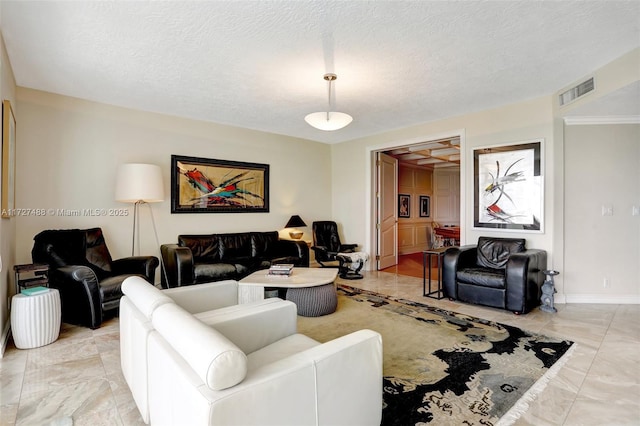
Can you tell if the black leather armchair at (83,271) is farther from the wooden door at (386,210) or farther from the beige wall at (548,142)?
the beige wall at (548,142)

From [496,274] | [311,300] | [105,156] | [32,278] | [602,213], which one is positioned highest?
[105,156]

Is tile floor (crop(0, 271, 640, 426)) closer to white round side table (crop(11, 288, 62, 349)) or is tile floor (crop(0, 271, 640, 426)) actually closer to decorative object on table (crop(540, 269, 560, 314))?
white round side table (crop(11, 288, 62, 349))

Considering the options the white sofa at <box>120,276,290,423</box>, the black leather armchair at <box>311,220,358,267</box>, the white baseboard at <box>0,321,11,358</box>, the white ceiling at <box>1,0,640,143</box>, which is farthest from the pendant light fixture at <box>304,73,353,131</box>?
the white baseboard at <box>0,321,11,358</box>

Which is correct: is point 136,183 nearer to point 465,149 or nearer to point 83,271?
point 83,271

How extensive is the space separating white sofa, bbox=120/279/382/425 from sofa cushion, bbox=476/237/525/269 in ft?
10.6

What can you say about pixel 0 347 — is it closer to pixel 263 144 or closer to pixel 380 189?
pixel 263 144

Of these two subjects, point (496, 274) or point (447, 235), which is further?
point (447, 235)

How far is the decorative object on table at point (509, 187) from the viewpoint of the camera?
13.5 feet

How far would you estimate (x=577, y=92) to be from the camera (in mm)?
3543

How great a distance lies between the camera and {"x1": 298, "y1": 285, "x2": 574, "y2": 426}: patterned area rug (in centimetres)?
190

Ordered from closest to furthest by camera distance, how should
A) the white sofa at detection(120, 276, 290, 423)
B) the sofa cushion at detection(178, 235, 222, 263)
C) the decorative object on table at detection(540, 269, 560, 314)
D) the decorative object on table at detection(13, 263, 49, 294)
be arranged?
the white sofa at detection(120, 276, 290, 423), the decorative object on table at detection(13, 263, 49, 294), the decorative object on table at detection(540, 269, 560, 314), the sofa cushion at detection(178, 235, 222, 263)

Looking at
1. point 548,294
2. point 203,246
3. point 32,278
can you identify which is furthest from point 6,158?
point 548,294

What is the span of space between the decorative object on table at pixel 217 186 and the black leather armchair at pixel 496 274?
3298 millimetres

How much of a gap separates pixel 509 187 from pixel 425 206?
4.78m
